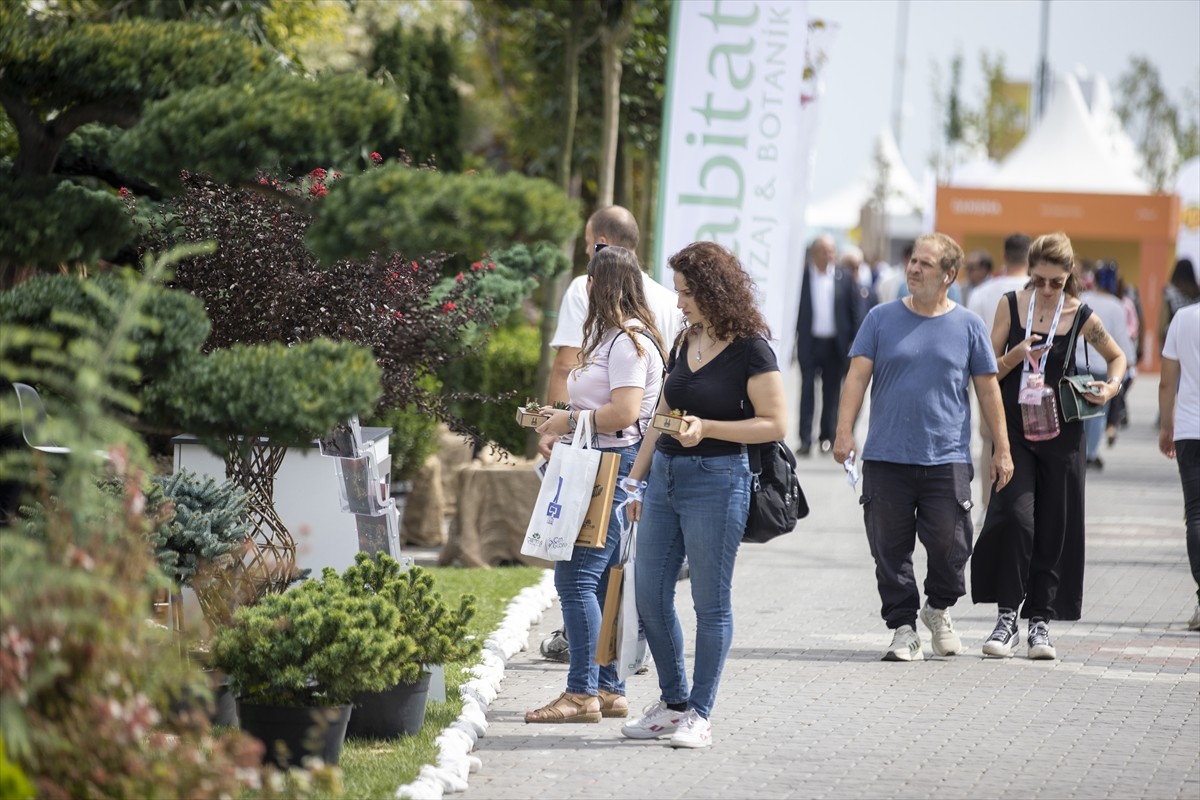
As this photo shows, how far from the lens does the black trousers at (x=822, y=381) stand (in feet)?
56.5

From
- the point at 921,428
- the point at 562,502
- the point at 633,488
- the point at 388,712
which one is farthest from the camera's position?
the point at 921,428

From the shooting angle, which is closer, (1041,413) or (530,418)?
(530,418)

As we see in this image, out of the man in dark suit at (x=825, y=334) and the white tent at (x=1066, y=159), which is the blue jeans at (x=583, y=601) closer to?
the man in dark suit at (x=825, y=334)

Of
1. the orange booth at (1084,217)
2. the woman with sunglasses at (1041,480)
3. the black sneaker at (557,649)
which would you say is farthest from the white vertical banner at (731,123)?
the orange booth at (1084,217)

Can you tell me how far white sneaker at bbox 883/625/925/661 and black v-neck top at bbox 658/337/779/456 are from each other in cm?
225

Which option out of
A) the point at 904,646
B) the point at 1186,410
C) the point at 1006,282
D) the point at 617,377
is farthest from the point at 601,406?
the point at 1006,282

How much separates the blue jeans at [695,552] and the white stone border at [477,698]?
31.2 inches

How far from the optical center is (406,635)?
5.82 m

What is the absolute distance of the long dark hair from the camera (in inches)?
253

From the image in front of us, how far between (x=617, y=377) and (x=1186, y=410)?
3.74 meters

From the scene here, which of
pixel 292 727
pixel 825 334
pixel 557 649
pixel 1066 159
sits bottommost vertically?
pixel 557 649

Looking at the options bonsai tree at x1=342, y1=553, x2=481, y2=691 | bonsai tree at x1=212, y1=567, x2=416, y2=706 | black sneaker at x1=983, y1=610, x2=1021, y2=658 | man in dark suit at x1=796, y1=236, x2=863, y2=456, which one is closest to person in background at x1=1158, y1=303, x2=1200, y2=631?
black sneaker at x1=983, y1=610, x2=1021, y2=658

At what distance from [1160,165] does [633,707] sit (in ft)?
186

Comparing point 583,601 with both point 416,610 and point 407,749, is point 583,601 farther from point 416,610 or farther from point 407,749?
point 407,749
